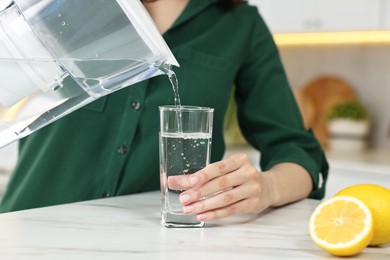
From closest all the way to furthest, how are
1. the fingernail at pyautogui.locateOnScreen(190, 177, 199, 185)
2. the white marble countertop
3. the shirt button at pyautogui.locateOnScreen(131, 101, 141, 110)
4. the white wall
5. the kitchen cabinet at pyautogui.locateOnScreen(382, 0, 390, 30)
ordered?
the white marble countertop
the fingernail at pyautogui.locateOnScreen(190, 177, 199, 185)
the shirt button at pyautogui.locateOnScreen(131, 101, 141, 110)
the kitchen cabinet at pyautogui.locateOnScreen(382, 0, 390, 30)
the white wall

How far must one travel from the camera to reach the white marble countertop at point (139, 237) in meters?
0.73

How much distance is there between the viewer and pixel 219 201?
89 centimetres

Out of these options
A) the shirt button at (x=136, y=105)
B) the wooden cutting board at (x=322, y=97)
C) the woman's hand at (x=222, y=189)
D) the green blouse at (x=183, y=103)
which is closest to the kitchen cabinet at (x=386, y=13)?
the wooden cutting board at (x=322, y=97)

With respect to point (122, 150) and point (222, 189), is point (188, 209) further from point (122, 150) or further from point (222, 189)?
point (122, 150)

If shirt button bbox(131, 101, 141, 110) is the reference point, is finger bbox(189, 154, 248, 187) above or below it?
below

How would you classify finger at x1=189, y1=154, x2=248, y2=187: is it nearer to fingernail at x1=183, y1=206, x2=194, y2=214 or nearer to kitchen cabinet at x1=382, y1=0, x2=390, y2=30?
fingernail at x1=183, y1=206, x2=194, y2=214

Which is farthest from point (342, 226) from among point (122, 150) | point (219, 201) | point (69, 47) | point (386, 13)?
point (386, 13)

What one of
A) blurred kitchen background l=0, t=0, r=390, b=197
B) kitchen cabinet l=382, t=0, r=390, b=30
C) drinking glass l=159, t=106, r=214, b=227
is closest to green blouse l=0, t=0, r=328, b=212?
drinking glass l=159, t=106, r=214, b=227

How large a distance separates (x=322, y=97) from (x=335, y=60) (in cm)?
20

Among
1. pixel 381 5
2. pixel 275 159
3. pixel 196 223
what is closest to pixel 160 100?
pixel 275 159

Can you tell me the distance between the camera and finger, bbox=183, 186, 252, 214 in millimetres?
870

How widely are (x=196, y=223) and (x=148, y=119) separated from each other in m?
0.40

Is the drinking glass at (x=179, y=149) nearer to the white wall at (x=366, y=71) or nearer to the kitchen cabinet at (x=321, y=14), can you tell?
the kitchen cabinet at (x=321, y=14)

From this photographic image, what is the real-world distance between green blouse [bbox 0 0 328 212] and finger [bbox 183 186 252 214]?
31 cm
